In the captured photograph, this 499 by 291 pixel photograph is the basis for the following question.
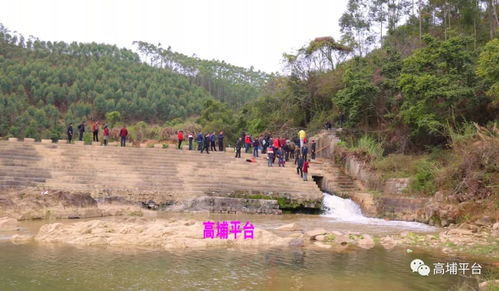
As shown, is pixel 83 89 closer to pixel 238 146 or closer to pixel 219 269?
pixel 238 146

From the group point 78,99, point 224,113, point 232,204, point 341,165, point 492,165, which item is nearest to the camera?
point 492,165

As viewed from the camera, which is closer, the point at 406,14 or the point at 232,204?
the point at 232,204

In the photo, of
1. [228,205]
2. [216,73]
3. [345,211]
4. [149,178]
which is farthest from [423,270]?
[216,73]

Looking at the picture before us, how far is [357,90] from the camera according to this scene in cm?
2497

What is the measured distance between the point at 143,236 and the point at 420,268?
6.59 metres

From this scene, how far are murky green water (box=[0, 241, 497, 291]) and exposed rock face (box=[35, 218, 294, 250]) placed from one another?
0.62 m

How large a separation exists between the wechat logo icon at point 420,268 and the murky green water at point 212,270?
17cm

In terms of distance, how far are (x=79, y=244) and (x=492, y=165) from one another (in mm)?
12983

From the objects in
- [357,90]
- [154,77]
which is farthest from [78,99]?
[357,90]

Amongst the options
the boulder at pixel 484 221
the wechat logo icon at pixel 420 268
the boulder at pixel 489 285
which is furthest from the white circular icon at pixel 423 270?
the boulder at pixel 484 221

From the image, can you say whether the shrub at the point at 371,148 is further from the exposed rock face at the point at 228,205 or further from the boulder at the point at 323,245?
the boulder at the point at 323,245

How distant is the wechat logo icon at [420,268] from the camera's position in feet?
31.2

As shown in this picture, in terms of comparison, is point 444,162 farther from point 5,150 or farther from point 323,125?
point 5,150

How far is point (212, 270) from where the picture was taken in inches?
365
